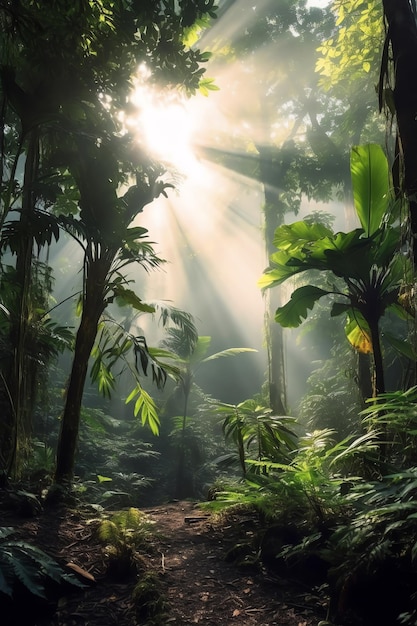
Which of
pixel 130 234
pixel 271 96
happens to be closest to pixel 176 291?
pixel 271 96

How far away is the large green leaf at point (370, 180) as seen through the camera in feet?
12.8

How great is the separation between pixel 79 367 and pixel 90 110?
2989mm

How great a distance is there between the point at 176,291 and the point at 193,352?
18.7 metres

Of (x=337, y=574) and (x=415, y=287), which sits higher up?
(x=415, y=287)

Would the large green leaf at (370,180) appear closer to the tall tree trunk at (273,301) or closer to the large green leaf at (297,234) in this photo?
the large green leaf at (297,234)

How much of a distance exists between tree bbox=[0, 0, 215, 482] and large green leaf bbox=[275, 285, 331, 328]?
1849mm

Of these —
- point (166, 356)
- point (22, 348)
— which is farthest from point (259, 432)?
point (22, 348)

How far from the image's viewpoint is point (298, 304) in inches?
179

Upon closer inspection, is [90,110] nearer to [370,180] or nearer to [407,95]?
[370,180]

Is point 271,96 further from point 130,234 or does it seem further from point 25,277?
point 25,277

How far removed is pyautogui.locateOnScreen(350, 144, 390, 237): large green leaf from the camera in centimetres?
390

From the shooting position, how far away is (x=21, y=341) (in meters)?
4.00

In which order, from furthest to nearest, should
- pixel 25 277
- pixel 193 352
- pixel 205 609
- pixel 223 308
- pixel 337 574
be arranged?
pixel 223 308 → pixel 193 352 → pixel 25 277 → pixel 205 609 → pixel 337 574

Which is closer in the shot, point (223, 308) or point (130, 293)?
point (130, 293)
